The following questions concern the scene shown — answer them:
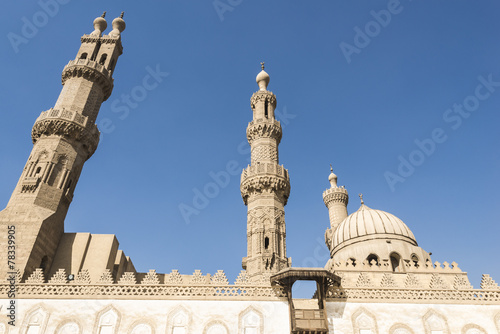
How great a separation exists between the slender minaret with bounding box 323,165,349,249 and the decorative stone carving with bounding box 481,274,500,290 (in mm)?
19391

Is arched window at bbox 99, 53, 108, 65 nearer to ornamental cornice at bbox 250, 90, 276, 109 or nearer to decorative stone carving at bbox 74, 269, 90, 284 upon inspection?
ornamental cornice at bbox 250, 90, 276, 109

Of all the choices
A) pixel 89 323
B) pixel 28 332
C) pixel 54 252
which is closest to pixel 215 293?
pixel 89 323

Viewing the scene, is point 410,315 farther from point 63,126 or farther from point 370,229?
point 63,126

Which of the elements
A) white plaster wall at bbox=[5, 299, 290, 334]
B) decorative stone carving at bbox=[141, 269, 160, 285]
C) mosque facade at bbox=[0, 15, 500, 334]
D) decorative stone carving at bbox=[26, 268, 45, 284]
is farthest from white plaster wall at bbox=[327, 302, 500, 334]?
decorative stone carving at bbox=[26, 268, 45, 284]

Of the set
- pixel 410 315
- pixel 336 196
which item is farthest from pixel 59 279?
pixel 336 196

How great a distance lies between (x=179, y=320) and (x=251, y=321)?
7.39 feet

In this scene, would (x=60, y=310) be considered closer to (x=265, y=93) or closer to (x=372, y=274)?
(x=372, y=274)

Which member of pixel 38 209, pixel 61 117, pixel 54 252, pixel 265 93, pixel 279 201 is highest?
pixel 265 93

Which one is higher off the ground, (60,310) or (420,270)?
(420,270)

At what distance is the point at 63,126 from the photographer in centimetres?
1803

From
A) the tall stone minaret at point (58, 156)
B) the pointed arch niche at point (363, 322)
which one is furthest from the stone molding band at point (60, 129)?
the pointed arch niche at point (363, 322)

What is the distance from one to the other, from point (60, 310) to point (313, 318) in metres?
7.89

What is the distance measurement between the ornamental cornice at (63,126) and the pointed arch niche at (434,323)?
16926mm

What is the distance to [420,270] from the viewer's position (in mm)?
18688
